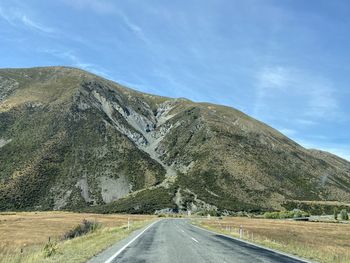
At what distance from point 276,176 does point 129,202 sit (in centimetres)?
7223

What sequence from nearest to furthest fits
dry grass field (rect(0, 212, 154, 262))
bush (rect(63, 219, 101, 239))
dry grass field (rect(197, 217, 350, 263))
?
dry grass field (rect(197, 217, 350, 263))
dry grass field (rect(0, 212, 154, 262))
bush (rect(63, 219, 101, 239))

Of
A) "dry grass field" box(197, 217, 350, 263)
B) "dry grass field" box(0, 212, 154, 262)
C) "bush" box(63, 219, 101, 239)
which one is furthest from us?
"bush" box(63, 219, 101, 239)

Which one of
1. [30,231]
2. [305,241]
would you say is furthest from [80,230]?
[305,241]

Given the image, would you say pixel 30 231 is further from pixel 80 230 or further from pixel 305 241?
pixel 305 241

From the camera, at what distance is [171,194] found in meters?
164

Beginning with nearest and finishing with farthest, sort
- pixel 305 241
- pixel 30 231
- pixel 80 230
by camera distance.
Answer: pixel 80 230 < pixel 305 241 < pixel 30 231

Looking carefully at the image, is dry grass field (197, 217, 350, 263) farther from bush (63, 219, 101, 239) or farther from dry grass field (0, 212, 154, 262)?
dry grass field (0, 212, 154, 262)

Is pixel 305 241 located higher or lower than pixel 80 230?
higher

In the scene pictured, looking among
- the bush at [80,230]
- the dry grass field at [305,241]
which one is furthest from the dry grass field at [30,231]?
the dry grass field at [305,241]

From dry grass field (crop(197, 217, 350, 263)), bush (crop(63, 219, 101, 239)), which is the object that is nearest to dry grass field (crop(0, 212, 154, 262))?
bush (crop(63, 219, 101, 239))

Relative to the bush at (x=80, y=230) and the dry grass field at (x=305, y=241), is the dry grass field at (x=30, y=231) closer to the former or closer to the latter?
the bush at (x=80, y=230)

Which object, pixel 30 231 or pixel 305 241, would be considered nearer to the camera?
pixel 305 241

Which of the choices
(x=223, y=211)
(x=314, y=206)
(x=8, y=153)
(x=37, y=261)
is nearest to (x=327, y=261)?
(x=37, y=261)

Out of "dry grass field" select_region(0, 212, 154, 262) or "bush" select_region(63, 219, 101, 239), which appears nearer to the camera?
"dry grass field" select_region(0, 212, 154, 262)
